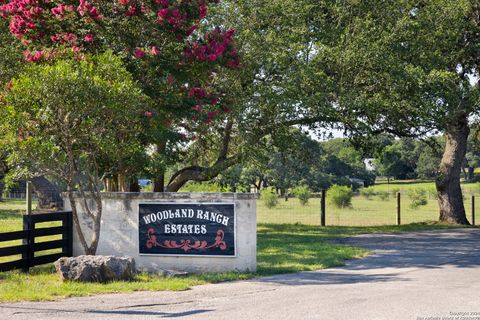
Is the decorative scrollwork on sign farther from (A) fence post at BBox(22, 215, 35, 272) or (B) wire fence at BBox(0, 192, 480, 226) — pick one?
(B) wire fence at BBox(0, 192, 480, 226)

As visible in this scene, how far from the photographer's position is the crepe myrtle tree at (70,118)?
447 inches

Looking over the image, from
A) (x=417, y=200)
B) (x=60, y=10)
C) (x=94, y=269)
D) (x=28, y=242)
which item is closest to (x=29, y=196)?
(x=28, y=242)

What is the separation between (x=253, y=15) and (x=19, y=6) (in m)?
7.14

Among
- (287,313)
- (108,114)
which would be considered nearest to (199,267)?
(108,114)

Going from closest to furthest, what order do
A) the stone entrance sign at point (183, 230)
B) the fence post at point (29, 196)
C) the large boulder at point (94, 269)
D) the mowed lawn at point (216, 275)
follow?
1. the mowed lawn at point (216, 275)
2. the large boulder at point (94, 269)
3. the stone entrance sign at point (183, 230)
4. the fence post at point (29, 196)

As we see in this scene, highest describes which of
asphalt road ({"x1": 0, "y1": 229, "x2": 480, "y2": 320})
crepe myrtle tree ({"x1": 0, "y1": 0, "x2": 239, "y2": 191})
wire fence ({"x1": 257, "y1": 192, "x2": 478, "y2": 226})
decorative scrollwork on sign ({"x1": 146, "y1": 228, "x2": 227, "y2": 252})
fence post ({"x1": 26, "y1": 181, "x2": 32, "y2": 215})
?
crepe myrtle tree ({"x1": 0, "y1": 0, "x2": 239, "y2": 191})

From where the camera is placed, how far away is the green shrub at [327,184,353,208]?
37.0 metres

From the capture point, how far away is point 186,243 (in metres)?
12.9

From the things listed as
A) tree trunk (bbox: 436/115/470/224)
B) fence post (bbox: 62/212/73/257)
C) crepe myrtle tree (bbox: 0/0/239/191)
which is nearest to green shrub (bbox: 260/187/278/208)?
tree trunk (bbox: 436/115/470/224)

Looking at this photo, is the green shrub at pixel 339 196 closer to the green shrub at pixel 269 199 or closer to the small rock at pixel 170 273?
the green shrub at pixel 269 199

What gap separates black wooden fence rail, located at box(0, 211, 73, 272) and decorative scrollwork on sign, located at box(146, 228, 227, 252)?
1996 mm

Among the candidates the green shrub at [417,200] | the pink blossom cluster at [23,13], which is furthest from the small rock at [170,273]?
the green shrub at [417,200]

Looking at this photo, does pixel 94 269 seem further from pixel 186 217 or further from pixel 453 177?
pixel 453 177

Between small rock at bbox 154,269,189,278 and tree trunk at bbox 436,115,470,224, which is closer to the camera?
small rock at bbox 154,269,189,278
